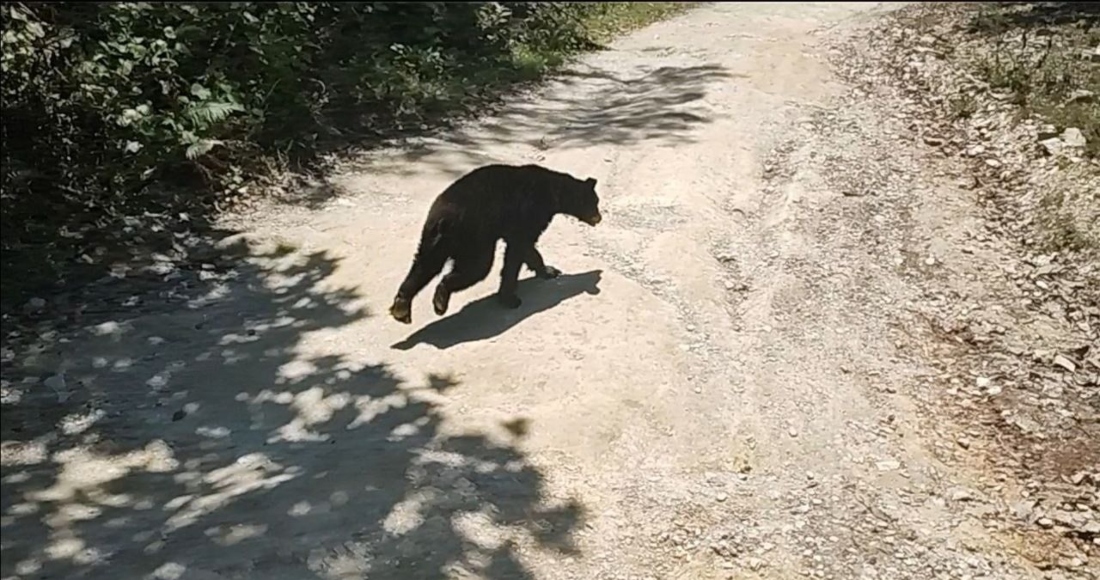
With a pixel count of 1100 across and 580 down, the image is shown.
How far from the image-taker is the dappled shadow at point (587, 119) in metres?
9.63

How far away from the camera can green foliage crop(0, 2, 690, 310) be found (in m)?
8.43

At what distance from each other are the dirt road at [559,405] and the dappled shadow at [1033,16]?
9.23 ft

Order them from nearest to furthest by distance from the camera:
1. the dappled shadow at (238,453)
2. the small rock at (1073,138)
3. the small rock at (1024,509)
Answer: the dappled shadow at (238,453), the small rock at (1024,509), the small rock at (1073,138)

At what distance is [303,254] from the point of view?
789 cm

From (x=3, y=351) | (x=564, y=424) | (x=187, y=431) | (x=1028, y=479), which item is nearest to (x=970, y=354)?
(x=1028, y=479)

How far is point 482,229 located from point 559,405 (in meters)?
1.27

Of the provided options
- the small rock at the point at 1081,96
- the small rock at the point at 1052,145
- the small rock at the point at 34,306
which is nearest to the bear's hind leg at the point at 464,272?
the small rock at the point at 34,306

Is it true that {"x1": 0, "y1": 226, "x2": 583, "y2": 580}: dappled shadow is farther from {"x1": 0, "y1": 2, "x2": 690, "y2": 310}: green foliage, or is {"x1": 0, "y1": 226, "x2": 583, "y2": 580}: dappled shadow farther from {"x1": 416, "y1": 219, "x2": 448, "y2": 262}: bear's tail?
{"x1": 0, "y1": 2, "x2": 690, "y2": 310}: green foliage

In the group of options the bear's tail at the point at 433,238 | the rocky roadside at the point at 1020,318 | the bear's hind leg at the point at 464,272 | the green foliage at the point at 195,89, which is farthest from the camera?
the green foliage at the point at 195,89

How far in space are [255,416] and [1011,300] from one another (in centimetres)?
457

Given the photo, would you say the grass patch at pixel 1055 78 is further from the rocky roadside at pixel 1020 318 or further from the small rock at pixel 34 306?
the small rock at pixel 34 306

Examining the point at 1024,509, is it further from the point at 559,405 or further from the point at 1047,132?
the point at 1047,132

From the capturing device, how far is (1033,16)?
10.9 m

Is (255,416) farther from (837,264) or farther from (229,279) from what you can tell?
(837,264)
